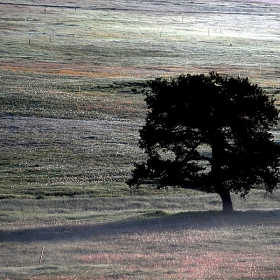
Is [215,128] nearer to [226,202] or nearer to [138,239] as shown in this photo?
[226,202]

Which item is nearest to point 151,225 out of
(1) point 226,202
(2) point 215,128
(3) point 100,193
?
(1) point 226,202

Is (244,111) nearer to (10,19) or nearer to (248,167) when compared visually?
(248,167)

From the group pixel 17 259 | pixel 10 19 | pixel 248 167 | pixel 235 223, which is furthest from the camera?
pixel 10 19

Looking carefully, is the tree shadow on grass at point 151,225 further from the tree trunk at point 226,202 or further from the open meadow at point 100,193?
the tree trunk at point 226,202

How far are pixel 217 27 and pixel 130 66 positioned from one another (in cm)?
7943

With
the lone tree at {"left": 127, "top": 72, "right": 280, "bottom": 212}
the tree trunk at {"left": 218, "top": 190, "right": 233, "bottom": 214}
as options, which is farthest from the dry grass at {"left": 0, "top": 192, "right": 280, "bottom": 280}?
the lone tree at {"left": 127, "top": 72, "right": 280, "bottom": 212}

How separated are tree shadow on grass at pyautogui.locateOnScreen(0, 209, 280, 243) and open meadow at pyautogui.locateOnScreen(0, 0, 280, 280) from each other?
0.14 ft

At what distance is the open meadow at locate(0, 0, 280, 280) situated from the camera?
73.2ft

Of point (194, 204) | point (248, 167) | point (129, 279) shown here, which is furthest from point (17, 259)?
point (194, 204)

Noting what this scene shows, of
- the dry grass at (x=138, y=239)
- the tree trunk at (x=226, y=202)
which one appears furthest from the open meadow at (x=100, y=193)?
the tree trunk at (x=226, y=202)

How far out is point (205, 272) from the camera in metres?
20.1

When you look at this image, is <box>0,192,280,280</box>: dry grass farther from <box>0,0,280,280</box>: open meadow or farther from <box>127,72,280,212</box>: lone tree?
<box>127,72,280,212</box>: lone tree

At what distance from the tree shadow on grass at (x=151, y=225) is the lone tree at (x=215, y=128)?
138cm

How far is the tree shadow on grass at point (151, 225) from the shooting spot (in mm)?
27797
